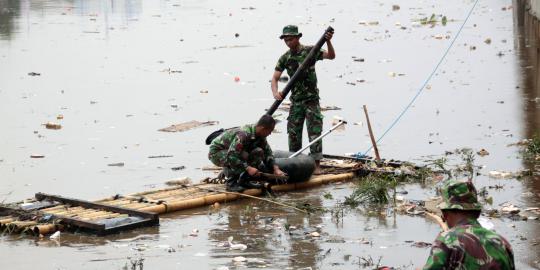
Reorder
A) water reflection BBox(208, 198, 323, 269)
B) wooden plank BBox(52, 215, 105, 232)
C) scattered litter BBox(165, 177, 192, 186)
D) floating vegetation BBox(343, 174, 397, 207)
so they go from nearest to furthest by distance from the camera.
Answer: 1. water reflection BBox(208, 198, 323, 269)
2. wooden plank BBox(52, 215, 105, 232)
3. floating vegetation BBox(343, 174, 397, 207)
4. scattered litter BBox(165, 177, 192, 186)

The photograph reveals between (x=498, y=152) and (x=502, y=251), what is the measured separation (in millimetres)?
7973

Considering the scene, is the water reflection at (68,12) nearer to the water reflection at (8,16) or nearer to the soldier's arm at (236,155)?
the water reflection at (8,16)

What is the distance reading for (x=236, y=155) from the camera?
33.1ft

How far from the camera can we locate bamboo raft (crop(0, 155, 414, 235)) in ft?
29.2

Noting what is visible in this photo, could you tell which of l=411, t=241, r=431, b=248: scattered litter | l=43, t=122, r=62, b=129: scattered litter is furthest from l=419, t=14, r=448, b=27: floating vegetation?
l=411, t=241, r=431, b=248: scattered litter

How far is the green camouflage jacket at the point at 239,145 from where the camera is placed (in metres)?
10.1

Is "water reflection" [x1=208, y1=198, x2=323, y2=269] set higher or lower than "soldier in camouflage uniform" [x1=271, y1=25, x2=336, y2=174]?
lower

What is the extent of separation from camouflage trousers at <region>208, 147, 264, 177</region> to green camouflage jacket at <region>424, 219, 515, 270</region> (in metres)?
5.54

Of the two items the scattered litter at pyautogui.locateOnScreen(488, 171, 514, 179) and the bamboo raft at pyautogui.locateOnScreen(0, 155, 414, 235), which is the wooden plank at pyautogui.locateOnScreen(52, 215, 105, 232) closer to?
the bamboo raft at pyautogui.locateOnScreen(0, 155, 414, 235)

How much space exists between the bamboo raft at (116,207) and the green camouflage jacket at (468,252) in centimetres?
454

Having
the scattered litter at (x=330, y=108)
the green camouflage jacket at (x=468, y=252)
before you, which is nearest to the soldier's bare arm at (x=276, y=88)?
the scattered litter at (x=330, y=108)

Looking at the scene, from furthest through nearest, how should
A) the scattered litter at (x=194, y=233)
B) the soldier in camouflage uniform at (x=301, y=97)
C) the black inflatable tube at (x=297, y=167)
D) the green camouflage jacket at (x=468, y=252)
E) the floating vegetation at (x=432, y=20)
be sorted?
the floating vegetation at (x=432, y=20), the soldier in camouflage uniform at (x=301, y=97), the black inflatable tube at (x=297, y=167), the scattered litter at (x=194, y=233), the green camouflage jacket at (x=468, y=252)

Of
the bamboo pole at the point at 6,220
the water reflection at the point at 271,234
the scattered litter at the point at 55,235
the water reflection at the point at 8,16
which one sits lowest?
the water reflection at the point at 271,234

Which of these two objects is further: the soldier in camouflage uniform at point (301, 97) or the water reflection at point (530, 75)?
the water reflection at point (530, 75)
